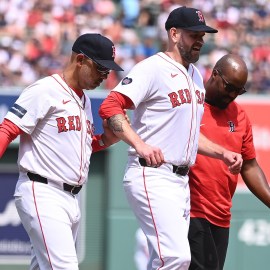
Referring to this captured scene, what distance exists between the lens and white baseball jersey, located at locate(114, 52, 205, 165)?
4.78m

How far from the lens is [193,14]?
4906 mm

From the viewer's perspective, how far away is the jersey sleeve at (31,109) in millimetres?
4500

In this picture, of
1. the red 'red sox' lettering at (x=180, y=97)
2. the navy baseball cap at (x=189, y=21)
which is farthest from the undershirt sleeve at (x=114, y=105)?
the navy baseball cap at (x=189, y=21)

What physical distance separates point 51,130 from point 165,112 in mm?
717

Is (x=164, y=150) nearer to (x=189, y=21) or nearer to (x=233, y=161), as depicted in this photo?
(x=233, y=161)

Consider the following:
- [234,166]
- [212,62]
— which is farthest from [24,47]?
[234,166]

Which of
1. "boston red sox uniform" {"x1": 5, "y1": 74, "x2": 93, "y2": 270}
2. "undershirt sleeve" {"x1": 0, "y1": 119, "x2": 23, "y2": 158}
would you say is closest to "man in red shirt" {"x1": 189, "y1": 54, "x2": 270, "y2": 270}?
"boston red sox uniform" {"x1": 5, "y1": 74, "x2": 93, "y2": 270}

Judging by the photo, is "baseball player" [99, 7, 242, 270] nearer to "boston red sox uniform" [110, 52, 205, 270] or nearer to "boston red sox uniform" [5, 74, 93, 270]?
"boston red sox uniform" [110, 52, 205, 270]

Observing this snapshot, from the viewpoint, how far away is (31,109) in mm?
4516

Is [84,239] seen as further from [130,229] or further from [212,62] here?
[212,62]

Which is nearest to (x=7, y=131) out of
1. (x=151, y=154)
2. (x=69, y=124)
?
(x=69, y=124)

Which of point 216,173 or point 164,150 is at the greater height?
point 164,150

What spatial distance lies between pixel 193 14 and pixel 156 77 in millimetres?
485

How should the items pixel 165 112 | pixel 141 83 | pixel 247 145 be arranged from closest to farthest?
pixel 141 83 → pixel 165 112 → pixel 247 145
